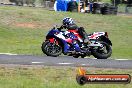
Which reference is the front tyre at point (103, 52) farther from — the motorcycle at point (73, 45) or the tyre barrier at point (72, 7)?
the tyre barrier at point (72, 7)

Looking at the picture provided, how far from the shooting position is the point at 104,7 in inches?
1998

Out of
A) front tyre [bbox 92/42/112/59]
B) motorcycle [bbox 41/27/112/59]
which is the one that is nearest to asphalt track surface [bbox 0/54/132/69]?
front tyre [bbox 92/42/112/59]

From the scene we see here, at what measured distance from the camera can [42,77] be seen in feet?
40.7

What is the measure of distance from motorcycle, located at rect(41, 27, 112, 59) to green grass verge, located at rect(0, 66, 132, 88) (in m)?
3.64

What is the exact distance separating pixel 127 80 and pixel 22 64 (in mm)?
8059

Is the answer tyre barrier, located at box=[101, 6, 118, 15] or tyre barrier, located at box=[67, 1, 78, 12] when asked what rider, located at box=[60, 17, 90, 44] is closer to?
tyre barrier, located at box=[101, 6, 118, 15]

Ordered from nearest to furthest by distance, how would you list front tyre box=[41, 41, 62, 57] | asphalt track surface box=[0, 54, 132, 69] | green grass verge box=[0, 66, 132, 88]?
1. green grass verge box=[0, 66, 132, 88]
2. asphalt track surface box=[0, 54, 132, 69]
3. front tyre box=[41, 41, 62, 57]

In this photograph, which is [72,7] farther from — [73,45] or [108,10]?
[73,45]

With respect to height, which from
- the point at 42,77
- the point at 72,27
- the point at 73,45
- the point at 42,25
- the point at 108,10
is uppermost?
the point at 72,27

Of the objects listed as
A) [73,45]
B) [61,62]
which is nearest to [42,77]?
[61,62]

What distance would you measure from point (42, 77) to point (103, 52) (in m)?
7.14

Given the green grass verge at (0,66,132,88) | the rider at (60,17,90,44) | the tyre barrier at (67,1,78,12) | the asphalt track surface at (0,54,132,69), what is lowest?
the tyre barrier at (67,1,78,12)

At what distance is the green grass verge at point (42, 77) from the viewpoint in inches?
408

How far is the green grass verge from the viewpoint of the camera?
10.4 metres
